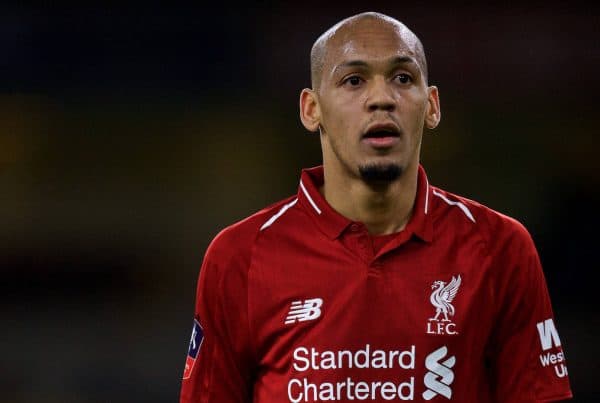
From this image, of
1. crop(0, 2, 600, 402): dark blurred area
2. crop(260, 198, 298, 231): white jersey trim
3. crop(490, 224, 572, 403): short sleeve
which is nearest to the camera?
crop(490, 224, 572, 403): short sleeve

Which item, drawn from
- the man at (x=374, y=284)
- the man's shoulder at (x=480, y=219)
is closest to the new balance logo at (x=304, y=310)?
the man at (x=374, y=284)

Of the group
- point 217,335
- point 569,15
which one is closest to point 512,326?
point 217,335

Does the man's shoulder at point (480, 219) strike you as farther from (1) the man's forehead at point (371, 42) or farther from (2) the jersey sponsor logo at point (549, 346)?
(1) the man's forehead at point (371, 42)

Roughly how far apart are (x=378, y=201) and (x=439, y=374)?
15.4 inches

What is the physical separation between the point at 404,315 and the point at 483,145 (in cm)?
353

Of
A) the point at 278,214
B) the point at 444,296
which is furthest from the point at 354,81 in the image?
the point at 444,296

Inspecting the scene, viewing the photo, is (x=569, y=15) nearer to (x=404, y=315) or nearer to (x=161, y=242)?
(x=161, y=242)

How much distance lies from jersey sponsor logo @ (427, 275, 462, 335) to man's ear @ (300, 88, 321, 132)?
0.46m

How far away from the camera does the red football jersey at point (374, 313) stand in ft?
6.68

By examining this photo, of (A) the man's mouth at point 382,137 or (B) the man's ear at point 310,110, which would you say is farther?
(B) the man's ear at point 310,110

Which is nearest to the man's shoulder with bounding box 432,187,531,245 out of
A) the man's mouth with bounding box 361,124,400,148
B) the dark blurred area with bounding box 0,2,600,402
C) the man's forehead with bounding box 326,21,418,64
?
the man's mouth with bounding box 361,124,400,148

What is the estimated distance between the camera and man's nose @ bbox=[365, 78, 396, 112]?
81.6 inches

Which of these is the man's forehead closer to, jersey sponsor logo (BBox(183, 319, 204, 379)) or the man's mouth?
the man's mouth

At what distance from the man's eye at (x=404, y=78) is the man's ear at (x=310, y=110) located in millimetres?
210
